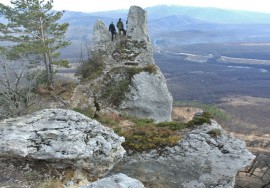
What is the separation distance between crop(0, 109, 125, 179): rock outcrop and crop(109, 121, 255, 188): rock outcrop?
9.91 feet

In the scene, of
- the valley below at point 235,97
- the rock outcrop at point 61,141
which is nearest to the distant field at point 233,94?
the valley below at point 235,97

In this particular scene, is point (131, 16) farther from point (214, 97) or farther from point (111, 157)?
point (214, 97)

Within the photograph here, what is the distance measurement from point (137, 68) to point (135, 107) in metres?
3.76

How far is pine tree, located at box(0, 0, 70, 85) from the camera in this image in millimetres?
31125

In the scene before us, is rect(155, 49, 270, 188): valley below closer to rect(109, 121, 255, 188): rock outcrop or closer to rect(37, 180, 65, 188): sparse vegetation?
rect(109, 121, 255, 188): rock outcrop

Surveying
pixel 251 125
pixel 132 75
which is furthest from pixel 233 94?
pixel 132 75

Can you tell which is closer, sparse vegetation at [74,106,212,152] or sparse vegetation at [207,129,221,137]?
sparse vegetation at [74,106,212,152]

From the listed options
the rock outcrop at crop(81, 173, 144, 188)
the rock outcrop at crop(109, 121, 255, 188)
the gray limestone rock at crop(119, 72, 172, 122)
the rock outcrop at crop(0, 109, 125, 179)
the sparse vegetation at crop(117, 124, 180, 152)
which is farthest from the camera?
the gray limestone rock at crop(119, 72, 172, 122)

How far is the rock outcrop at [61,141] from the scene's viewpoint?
11.6 metres

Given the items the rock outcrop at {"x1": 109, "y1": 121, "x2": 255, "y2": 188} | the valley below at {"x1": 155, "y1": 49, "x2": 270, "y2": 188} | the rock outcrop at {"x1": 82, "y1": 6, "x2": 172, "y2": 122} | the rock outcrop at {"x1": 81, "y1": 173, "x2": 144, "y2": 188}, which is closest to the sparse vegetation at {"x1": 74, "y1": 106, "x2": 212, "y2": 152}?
the rock outcrop at {"x1": 109, "y1": 121, "x2": 255, "y2": 188}

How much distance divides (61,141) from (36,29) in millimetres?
23335

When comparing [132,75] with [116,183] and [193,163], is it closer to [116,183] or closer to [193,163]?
[193,163]

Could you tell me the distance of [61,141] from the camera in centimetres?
1207

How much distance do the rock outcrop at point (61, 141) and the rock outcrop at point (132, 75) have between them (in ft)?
57.9
